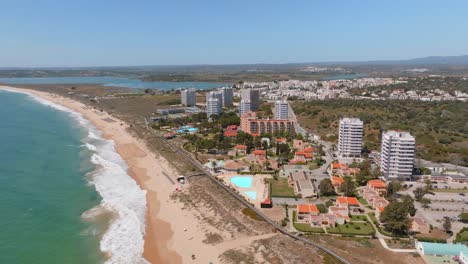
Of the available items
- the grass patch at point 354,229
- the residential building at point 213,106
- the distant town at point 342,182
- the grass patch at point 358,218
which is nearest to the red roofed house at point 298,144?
the distant town at point 342,182

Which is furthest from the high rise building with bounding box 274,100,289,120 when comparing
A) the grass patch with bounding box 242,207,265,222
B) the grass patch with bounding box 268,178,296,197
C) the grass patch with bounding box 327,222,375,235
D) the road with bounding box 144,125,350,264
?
the grass patch with bounding box 327,222,375,235

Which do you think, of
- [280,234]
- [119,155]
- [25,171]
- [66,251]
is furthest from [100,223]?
[119,155]

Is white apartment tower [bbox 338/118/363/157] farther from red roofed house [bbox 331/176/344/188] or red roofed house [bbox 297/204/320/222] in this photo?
red roofed house [bbox 297/204/320/222]

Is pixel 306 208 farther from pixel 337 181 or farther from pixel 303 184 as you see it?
pixel 337 181

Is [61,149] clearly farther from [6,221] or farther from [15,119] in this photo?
[15,119]

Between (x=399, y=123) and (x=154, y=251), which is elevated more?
(x=399, y=123)

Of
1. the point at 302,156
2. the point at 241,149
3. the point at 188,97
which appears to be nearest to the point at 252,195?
the point at 302,156

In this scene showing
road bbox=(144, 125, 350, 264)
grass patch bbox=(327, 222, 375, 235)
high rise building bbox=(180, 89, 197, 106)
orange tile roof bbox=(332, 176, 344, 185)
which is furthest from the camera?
high rise building bbox=(180, 89, 197, 106)
